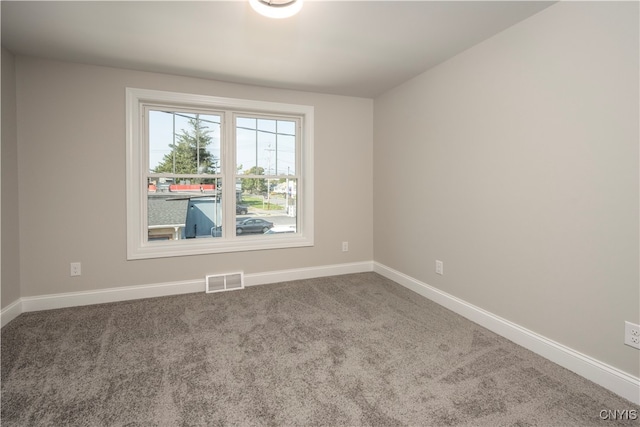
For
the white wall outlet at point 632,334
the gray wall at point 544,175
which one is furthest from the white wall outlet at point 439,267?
the white wall outlet at point 632,334

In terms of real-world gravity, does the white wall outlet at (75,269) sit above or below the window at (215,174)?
below

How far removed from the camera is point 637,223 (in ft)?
5.30

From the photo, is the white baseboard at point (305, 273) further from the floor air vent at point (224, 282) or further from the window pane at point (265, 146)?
the window pane at point (265, 146)

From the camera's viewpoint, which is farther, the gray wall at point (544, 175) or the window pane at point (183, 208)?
the window pane at point (183, 208)

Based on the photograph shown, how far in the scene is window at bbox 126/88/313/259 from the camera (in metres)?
3.20

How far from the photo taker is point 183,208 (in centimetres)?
345

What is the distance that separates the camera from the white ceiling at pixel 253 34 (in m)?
2.03

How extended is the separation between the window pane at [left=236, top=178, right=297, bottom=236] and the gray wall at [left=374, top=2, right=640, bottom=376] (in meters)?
1.67

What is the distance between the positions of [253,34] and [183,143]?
156cm

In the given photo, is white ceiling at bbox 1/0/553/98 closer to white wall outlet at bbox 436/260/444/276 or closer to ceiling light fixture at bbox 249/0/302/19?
ceiling light fixture at bbox 249/0/302/19

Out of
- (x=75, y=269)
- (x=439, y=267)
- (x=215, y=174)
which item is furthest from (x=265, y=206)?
(x=439, y=267)

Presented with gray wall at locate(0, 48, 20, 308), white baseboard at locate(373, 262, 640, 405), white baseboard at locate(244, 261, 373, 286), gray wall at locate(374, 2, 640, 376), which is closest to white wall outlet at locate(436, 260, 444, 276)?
gray wall at locate(374, 2, 640, 376)

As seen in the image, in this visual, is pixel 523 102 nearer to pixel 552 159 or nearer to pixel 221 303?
pixel 552 159

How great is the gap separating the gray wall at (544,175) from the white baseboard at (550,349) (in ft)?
0.16
